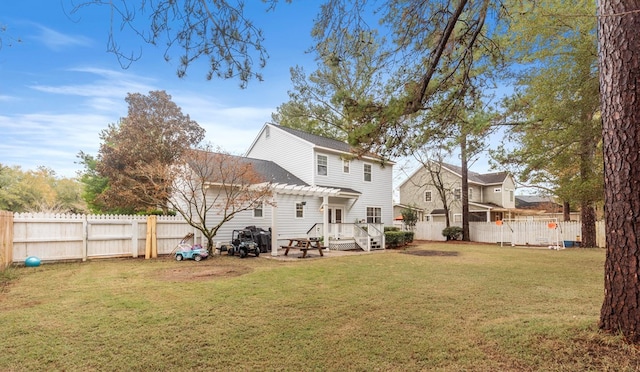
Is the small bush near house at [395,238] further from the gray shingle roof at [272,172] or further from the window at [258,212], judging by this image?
the window at [258,212]

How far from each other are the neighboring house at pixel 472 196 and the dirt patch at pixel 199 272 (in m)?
21.3

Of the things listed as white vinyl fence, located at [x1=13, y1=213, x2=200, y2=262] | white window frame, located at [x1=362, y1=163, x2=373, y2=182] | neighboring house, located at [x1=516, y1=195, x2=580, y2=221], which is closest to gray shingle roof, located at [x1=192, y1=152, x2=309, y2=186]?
white window frame, located at [x1=362, y1=163, x2=373, y2=182]

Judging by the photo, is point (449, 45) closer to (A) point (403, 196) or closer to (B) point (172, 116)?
(B) point (172, 116)

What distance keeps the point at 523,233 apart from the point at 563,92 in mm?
10934

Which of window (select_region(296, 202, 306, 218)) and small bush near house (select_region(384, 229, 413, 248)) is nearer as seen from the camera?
small bush near house (select_region(384, 229, 413, 248))

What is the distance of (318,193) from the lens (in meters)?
15.0

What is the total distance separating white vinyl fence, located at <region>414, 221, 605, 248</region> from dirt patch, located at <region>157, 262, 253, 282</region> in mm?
15260

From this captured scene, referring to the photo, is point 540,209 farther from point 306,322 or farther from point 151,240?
point 306,322

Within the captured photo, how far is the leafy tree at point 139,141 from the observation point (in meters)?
17.5

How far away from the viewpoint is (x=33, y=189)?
113 feet

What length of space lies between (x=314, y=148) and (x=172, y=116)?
32.5 feet

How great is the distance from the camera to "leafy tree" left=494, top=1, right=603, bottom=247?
930cm

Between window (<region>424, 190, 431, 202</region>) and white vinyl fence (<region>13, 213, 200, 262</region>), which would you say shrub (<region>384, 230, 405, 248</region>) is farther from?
window (<region>424, 190, 431, 202</region>)

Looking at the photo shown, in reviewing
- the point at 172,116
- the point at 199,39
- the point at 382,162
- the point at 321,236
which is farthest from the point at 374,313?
the point at 172,116
